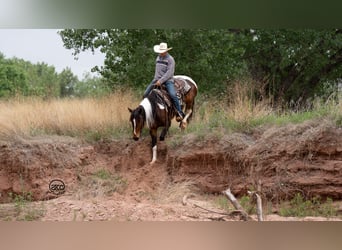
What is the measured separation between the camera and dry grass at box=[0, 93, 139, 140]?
618 centimetres

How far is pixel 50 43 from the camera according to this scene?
6.17 m

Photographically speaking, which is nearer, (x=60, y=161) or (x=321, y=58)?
(x=60, y=161)

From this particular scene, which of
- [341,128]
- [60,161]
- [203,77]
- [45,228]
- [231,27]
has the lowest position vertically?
[45,228]

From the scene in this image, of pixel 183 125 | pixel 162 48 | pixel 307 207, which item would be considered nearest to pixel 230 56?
pixel 162 48

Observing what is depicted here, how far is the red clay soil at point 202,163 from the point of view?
593 cm

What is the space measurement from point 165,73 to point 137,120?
0.58m

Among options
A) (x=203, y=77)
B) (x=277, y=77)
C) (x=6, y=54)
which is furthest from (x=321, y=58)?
(x=6, y=54)

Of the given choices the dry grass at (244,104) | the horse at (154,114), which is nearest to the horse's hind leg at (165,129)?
the horse at (154,114)

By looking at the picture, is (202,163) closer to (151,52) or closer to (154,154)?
(154,154)

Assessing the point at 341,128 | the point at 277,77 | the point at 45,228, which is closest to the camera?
the point at 45,228

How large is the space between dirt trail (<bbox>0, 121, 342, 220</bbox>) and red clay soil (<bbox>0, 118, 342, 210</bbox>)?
10 millimetres

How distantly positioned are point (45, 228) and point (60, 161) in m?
0.75

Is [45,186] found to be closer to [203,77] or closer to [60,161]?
[60,161]

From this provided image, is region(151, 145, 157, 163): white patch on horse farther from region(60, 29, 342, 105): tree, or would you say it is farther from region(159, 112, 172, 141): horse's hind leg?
region(60, 29, 342, 105): tree
